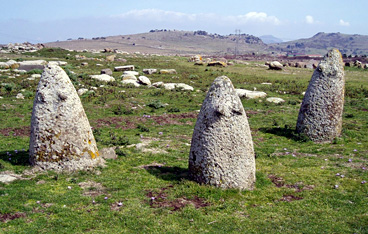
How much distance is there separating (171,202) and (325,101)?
961cm

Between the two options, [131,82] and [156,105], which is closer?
[156,105]

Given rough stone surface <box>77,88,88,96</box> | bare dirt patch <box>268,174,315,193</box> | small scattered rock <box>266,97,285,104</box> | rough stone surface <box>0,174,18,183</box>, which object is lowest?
bare dirt patch <box>268,174,315,193</box>

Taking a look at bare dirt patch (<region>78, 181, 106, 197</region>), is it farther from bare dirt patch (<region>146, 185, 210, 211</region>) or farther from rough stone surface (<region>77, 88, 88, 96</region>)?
rough stone surface (<region>77, 88, 88, 96</region>)

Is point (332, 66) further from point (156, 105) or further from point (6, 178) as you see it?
point (6, 178)

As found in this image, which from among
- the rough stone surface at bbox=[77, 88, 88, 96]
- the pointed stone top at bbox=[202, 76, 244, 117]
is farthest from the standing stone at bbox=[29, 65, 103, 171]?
the rough stone surface at bbox=[77, 88, 88, 96]

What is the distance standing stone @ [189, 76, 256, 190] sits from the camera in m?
9.15

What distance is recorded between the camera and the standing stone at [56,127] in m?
9.95

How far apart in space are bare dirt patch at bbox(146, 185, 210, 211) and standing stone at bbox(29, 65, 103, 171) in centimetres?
305

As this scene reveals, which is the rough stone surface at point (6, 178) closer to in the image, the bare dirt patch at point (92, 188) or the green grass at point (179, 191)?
the green grass at point (179, 191)

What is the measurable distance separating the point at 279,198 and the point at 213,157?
7.34 ft

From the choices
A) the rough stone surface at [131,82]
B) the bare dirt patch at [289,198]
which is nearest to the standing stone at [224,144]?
the bare dirt patch at [289,198]

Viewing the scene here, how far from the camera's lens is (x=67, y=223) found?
7.32 meters

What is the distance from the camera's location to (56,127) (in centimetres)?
995

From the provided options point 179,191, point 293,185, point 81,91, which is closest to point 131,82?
point 81,91
